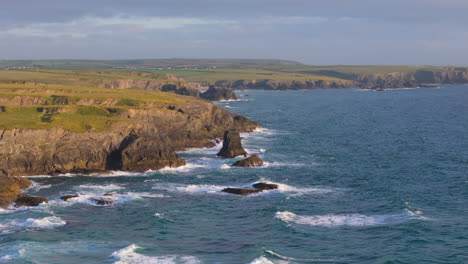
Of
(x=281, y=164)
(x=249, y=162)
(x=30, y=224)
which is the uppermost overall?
(x=249, y=162)

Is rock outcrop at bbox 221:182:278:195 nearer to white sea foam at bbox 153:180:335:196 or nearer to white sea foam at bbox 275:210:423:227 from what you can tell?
white sea foam at bbox 153:180:335:196

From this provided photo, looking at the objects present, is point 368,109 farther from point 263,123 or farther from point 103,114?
point 103,114

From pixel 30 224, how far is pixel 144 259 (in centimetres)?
1553

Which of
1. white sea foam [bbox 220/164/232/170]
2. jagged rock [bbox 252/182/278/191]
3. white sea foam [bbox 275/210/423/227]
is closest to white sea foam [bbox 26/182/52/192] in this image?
white sea foam [bbox 220/164/232/170]

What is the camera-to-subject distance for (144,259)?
158ft

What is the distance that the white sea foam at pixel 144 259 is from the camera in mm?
47438

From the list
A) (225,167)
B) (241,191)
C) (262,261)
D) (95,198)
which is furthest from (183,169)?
(262,261)

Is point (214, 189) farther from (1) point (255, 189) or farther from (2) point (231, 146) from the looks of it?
(2) point (231, 146)

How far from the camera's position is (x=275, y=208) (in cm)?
6400

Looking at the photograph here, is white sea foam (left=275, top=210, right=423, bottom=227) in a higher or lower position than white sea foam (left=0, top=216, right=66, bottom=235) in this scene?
higher

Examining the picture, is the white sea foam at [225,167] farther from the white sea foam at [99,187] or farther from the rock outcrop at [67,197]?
the rock outcrop at [67,197]

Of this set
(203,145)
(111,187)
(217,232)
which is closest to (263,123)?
(203,145)

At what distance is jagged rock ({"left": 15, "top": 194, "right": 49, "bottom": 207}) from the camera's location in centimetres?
6438

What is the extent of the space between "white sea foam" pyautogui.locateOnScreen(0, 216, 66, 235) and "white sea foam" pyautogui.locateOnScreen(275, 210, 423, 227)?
22086 millimetres
